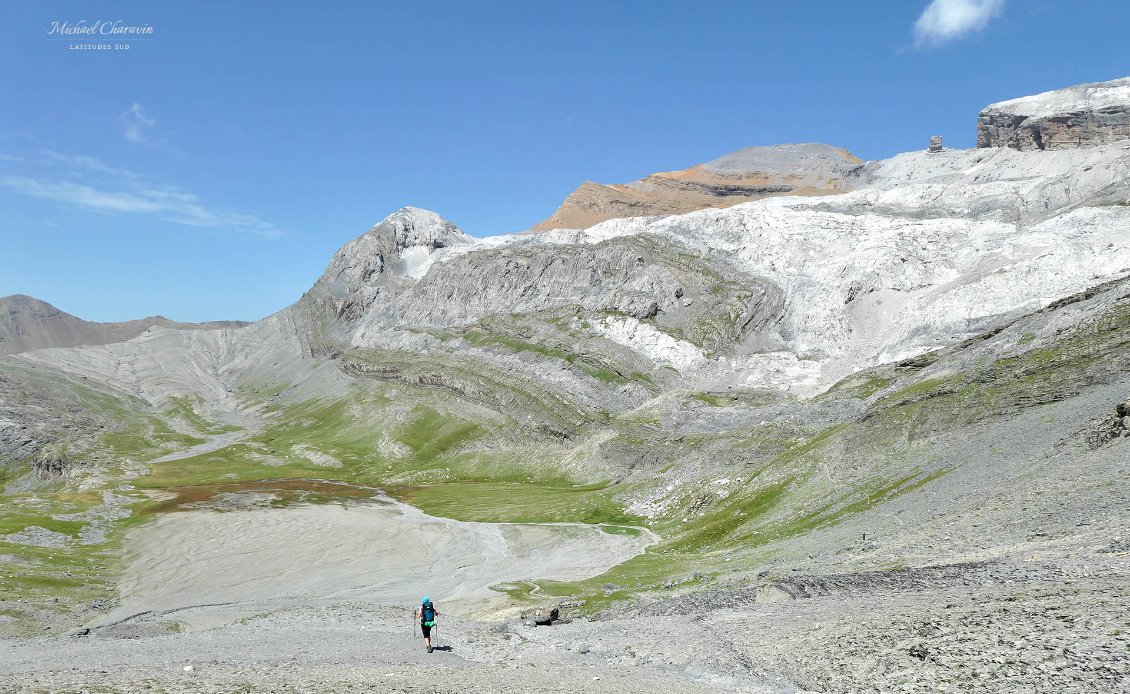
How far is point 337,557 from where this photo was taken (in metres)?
86.8

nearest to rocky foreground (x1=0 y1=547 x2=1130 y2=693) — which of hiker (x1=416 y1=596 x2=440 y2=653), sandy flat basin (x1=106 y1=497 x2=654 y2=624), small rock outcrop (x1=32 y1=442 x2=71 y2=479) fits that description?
hiker (x1=416 y1=596 x2=440 y2=653)

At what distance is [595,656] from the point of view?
119ft

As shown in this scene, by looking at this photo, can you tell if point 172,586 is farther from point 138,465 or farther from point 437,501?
point 138,465

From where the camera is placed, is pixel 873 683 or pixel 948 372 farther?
pixel 948 372

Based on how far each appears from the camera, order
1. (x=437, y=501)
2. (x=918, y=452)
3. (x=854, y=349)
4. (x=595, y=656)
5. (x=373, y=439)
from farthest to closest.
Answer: (x=373, y=439) < (x=854, y=349) < (x=437, y=501) < (x=918, y=452) < (x=595, y=656)

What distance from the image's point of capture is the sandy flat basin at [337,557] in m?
69.9

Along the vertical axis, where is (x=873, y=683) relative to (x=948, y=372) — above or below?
below

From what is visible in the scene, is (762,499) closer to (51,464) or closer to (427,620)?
(427,620)

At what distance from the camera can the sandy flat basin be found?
6988 cm

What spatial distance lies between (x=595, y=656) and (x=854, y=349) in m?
159

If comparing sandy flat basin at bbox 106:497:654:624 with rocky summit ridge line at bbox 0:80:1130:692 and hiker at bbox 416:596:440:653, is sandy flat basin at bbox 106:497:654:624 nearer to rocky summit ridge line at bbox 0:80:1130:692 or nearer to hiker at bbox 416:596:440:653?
rocky summit ridge line at bbox 0:80:1130:692

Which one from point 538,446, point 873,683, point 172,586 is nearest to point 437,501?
point 538,446

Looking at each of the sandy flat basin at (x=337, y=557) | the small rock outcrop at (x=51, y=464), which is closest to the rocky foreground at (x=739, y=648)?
the sandy flat basin at (x=337, y=557)

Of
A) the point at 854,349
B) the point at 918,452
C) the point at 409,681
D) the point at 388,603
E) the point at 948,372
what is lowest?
the point at 388,603
